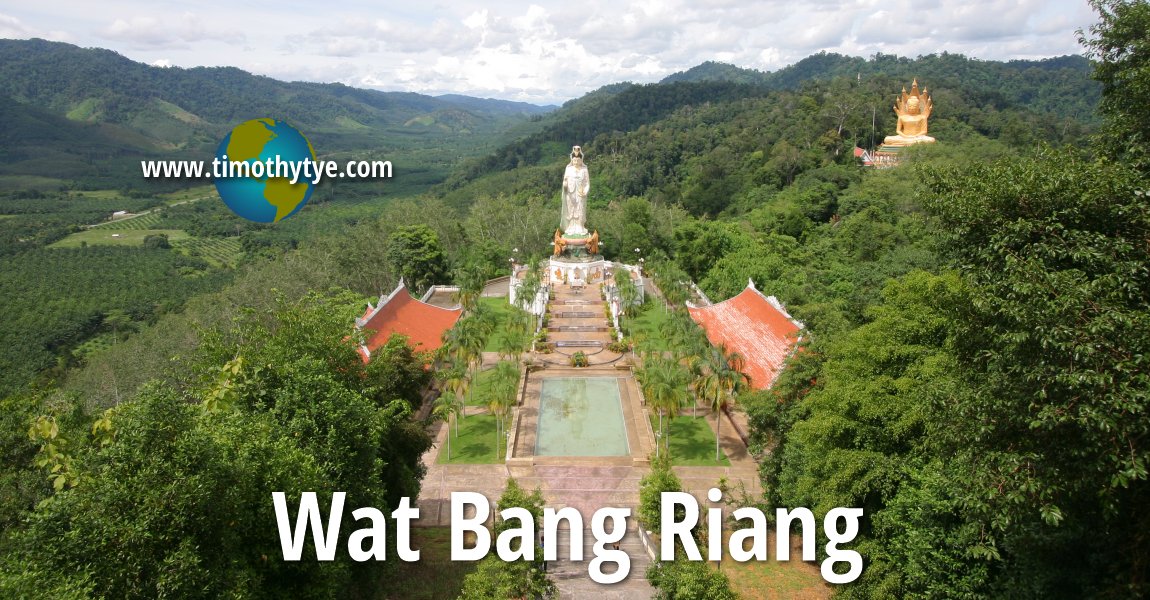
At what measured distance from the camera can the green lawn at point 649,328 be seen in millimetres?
25562

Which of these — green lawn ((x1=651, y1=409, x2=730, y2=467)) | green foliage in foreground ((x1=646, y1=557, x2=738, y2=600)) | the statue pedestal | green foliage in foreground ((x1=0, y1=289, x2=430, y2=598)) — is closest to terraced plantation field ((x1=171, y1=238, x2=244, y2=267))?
the statue pedestal

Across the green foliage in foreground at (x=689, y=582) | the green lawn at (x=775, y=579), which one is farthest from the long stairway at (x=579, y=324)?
the green foliage in foreground at (x=689, y=582)

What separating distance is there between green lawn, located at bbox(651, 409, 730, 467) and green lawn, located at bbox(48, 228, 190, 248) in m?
76.1

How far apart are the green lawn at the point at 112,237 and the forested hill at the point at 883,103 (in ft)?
119

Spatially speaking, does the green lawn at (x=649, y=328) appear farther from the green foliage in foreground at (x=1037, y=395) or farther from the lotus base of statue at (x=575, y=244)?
the green foliage in foreground at (x=1037, y=395)

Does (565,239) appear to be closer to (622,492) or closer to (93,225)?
(622,492)

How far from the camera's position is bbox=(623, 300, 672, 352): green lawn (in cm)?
2556

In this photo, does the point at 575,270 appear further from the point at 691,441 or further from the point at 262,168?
the point at 262,168

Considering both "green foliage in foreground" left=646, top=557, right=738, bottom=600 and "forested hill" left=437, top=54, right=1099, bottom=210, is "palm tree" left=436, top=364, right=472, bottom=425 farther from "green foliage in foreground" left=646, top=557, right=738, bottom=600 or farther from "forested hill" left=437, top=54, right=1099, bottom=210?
"forested hill" left=437, top=54, right=1099, bottom=210

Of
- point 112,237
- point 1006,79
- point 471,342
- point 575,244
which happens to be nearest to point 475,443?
point 471,342

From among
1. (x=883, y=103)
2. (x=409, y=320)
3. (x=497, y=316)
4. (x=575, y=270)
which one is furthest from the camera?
(x=883, y=103)

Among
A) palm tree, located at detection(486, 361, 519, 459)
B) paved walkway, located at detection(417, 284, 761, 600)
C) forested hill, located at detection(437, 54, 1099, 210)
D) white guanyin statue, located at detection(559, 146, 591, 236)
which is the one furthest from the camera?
forested hill, located at detection(437, 54, 1099, 210)

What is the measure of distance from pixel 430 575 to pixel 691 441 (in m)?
8.79

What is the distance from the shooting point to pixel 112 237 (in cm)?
8100
